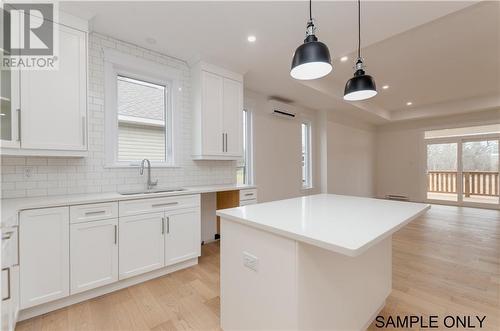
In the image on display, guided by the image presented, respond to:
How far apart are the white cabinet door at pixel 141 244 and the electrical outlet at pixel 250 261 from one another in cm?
143

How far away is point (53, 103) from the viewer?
2.06m

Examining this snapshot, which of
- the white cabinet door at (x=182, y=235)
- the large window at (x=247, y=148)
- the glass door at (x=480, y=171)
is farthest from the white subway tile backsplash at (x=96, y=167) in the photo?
the glass door at (x=480, y=171)

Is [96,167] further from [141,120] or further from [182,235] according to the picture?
[182,235]

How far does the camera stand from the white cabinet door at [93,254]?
6.38 ft

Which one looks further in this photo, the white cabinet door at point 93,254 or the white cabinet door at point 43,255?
the white cabinet door at point 93,254

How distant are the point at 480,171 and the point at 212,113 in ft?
25.5

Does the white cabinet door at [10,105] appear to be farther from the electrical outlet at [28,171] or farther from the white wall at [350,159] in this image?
the white wall at [350,159]

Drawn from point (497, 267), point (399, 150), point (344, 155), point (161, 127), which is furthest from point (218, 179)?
point (399, 150)

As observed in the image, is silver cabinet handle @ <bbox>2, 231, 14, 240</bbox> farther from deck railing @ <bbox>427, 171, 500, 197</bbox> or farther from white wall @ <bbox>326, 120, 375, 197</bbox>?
deck railing @ <bbox>427, 171, 500, 197</bbox>

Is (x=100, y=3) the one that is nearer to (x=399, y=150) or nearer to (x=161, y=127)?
(x=161, y=127)

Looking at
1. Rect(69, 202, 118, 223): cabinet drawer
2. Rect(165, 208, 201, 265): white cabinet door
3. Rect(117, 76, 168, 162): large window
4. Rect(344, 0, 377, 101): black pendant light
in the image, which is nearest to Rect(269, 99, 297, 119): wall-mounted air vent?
Rect(117, 76, 168, 162): large window

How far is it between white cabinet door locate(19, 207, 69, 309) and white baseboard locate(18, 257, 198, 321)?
13cm

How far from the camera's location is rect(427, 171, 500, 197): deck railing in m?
6.09

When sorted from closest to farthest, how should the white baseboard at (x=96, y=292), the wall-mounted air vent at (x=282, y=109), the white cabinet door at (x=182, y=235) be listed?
the white baseboard at (x=96, y=292) → the white cabinet door at (x=182, y=235) → the wall-mounted air vent at (x=282, y=109)
